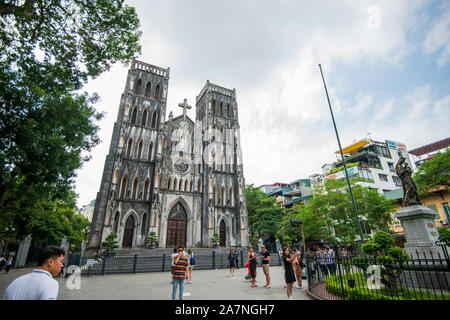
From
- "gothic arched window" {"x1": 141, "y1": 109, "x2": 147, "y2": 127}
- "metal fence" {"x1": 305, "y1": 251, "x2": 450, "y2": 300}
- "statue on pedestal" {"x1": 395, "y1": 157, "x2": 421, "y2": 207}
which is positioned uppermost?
"gothic arched window" {"x1": 141, "y1": 109, "x2": 147, "y2": 127}

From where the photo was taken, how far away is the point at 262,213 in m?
33.1

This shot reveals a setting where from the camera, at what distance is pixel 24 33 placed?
817 cm

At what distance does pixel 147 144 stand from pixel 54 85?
15.6 meters

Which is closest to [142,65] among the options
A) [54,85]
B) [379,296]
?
[54,85]

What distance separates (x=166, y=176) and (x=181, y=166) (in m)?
2.20

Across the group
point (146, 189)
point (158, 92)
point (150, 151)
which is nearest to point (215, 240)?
point (146, 189)

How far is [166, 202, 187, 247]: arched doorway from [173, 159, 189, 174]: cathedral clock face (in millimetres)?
3609

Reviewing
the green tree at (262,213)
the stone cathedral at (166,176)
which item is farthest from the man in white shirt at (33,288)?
the green tree at (262,213)

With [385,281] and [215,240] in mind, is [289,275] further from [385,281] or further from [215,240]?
[215,240]

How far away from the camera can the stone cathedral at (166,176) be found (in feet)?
70.1

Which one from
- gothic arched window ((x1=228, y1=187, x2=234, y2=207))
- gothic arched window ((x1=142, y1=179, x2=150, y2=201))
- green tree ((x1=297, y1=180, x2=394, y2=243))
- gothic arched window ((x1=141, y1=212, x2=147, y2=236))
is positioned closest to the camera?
green tree ((x1=297, y1=180, x2=394, y2=243))

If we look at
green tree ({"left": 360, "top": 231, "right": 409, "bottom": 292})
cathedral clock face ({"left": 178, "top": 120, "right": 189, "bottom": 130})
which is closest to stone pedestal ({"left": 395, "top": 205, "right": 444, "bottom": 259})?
green tree ({"left": 360, "top": 231, "right": 409, "bottom": 292})

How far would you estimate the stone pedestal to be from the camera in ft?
22.1

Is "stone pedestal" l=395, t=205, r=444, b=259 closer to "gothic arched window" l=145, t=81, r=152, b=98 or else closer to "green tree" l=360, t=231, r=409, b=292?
"green tree" l=360, t=231, r=409, b=292
